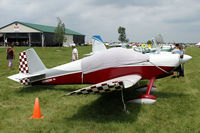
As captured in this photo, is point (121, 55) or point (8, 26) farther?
point (8, 26)

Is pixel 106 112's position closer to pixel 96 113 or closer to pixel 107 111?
pixel 107 111

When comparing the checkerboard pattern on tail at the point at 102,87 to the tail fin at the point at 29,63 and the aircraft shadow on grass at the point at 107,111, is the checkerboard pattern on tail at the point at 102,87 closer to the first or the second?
the aircraft shadow on grass at the point at 107,111

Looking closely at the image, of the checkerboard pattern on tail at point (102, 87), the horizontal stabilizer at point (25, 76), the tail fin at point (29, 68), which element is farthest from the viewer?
the tail fin at point (29, 68)

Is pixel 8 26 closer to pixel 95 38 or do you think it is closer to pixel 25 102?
pixel 95 38

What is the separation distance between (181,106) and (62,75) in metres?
4.08

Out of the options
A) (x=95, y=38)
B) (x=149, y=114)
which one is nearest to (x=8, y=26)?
(x=95, y=38)

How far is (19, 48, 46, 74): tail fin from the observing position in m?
6.65

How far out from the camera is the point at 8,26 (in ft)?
203

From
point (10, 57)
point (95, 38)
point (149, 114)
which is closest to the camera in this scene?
point (149, 114)

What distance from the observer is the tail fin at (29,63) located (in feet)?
Result: 21.8

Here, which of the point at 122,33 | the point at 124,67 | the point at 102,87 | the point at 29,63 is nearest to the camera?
the point at 102,87

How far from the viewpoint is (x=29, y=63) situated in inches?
262

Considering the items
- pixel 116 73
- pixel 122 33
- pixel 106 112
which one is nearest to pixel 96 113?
pixel 106 112

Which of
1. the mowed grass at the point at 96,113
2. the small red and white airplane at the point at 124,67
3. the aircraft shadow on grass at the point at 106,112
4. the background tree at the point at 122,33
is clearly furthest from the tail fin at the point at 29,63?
the background tree at the point at 122,33
